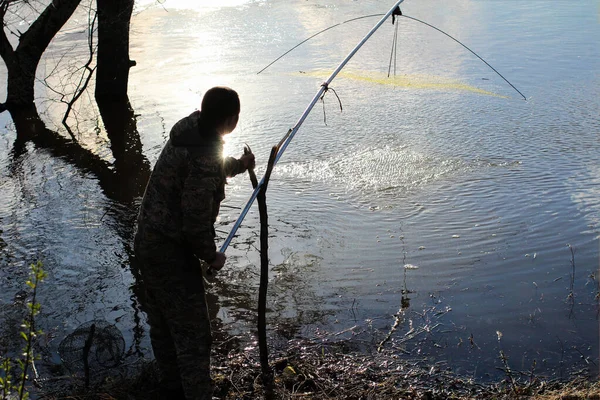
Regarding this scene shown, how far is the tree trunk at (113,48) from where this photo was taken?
32.1 ft

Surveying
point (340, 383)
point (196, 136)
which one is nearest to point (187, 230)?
point (196, 136)

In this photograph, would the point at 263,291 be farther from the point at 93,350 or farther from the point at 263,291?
the point at 93,350

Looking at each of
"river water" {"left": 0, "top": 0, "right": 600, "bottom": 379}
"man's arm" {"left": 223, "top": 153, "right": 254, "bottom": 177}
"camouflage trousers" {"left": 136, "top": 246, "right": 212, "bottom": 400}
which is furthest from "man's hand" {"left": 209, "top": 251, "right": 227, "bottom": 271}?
"river water" {"left": 0, "top": 0, "right": 600, "bottom": 379}

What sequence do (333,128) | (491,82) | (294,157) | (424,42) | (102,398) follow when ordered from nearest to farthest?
(102,398) → (294,157) → (333,128) → (491,82) → (424,42)

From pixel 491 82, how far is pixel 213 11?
29.3 ft

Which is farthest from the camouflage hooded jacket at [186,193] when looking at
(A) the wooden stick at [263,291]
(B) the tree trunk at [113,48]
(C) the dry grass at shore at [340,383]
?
(B) the tree trunk at [113,48]

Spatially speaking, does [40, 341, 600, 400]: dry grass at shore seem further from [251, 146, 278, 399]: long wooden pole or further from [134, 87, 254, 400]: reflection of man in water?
[134, 87, 254, 400]: reflection of man in water

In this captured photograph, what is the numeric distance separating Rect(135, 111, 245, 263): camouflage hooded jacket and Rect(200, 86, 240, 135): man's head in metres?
0.05

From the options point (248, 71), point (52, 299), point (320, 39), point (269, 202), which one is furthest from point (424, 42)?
point (52, 299)

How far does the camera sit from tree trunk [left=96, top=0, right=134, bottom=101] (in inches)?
386

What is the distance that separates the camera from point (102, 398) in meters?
3.50

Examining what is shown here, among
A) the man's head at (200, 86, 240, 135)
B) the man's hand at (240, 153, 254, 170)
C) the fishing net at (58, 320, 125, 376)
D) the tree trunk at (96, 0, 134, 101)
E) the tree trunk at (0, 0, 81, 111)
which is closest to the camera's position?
the man's head at (200, 86, 240, 135)

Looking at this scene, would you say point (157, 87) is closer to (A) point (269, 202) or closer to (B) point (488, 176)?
(A) point (269, 202)

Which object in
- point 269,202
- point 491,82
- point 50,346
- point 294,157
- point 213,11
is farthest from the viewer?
point 213,11
